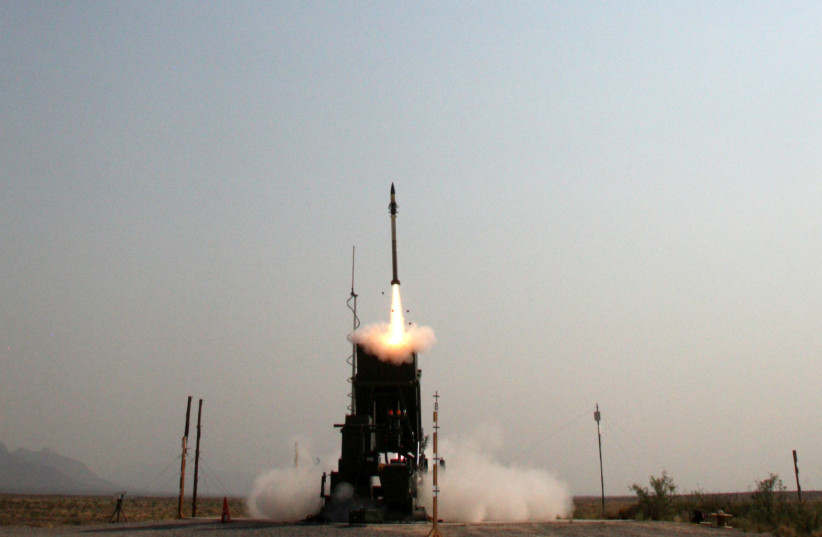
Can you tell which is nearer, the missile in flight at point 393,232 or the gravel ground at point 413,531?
the gravel ground at point 413,531

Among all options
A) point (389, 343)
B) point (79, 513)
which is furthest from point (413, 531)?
point (79, 513)

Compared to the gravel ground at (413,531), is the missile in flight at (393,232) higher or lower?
higher

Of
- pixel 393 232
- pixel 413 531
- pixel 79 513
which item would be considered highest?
pixel 393 232

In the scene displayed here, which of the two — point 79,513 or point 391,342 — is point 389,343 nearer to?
point 391,342

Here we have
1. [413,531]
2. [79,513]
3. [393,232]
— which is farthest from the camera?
[79,513]

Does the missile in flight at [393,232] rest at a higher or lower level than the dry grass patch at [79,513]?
higher

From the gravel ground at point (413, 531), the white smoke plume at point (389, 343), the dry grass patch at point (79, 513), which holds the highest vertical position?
the white smoke plume at point (389, 343)

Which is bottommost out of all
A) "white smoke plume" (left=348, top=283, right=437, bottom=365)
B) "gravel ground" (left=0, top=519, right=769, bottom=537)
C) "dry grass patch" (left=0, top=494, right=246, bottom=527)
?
"dry grass patch" (left=0, top=494, right=246, bottom=527)

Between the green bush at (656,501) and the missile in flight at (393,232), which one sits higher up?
the missile in flight at (393,232)

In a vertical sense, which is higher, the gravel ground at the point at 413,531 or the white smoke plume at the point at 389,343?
the white smoke plume at the point at 389,343

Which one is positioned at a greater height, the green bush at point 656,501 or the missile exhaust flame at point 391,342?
the missile exhaust flame at point 391,342

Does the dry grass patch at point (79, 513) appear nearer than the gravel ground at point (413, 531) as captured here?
No

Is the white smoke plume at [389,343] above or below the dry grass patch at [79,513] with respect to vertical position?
above

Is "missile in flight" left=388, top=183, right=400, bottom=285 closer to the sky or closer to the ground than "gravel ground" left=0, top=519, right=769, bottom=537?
closer to the sky
